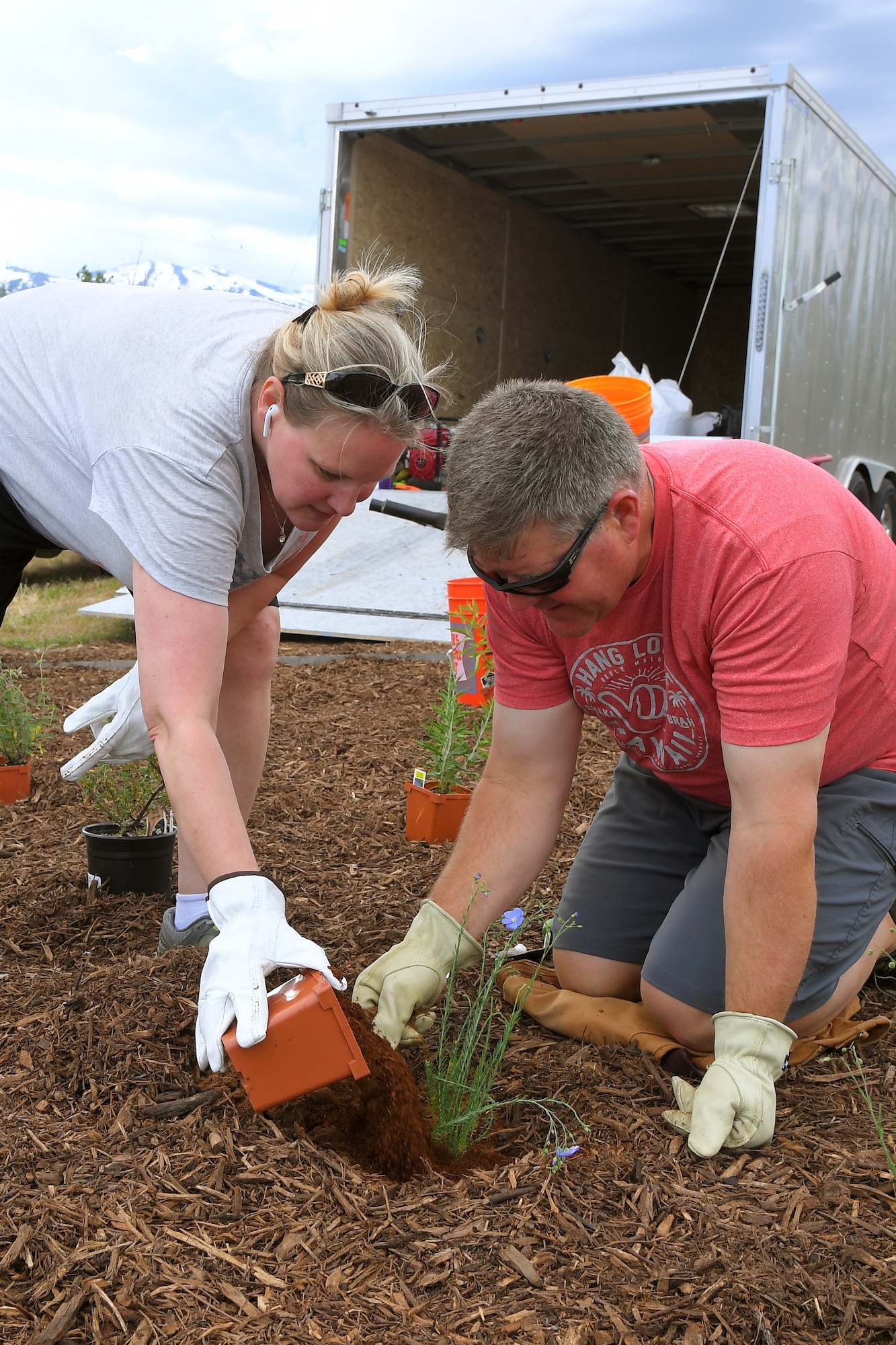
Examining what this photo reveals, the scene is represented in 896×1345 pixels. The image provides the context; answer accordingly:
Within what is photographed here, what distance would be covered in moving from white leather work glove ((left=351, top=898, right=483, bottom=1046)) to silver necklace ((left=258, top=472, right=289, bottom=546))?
2.59 feet

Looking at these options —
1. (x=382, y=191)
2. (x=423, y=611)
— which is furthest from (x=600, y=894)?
(x=382, y=191)

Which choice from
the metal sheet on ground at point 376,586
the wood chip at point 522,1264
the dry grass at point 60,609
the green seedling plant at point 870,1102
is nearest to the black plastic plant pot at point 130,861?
the wood chip at point 522,1264

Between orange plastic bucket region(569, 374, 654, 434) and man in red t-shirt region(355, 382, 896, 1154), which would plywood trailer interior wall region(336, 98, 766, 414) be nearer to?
orange plastic bucket region(569, 374, 654, 434)

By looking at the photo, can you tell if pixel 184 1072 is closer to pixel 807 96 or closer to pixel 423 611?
pixel 423 611

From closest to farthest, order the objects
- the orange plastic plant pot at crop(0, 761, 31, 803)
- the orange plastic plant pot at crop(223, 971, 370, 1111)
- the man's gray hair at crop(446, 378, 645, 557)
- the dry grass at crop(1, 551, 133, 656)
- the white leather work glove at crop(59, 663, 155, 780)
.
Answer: the orange plastic plant pot at crop(223, 971, 370, 1111) → the man's gray hair at crop(446, 378, 645, 557) → the white leather work glove at crop(59, 663, 155, 780) → the orange plastic plant pot at crop(0, 761, 31, 803) → the dry grass at crop(1, 551, 133, 656)

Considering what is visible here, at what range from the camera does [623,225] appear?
1069cm

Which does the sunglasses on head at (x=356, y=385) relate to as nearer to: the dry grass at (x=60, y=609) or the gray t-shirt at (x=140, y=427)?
the gray t-shirt at (x=140, y=427)

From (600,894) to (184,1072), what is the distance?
39.7 inches

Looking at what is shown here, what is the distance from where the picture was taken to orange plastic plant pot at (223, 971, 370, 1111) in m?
1.69

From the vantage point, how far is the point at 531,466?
1794mm

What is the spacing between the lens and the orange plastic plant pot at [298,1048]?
1.69 m

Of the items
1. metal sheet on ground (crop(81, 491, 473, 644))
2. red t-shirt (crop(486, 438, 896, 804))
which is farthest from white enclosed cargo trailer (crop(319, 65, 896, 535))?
red t-shirt (crop(486, 438, 896, 804))

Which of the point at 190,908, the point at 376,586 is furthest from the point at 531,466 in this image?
the point at 376,586

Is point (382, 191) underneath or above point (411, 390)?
above
